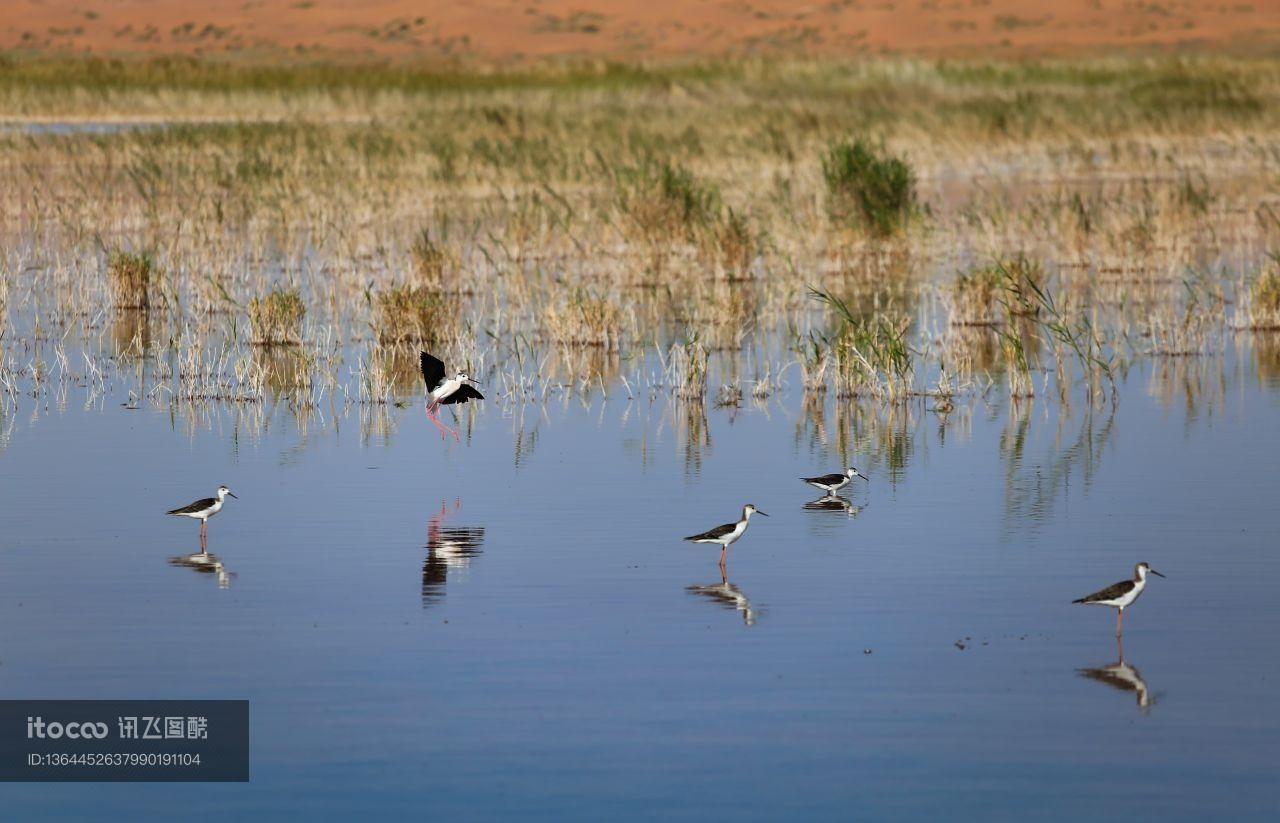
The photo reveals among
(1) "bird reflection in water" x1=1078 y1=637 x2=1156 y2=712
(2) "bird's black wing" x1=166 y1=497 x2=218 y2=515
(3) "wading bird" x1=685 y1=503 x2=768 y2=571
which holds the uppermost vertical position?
(3) "wading bird" x1=685 y1=503 x2=768 y2=571

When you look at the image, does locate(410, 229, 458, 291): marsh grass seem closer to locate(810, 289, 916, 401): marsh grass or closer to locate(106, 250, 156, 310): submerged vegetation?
locate(106, 250, 156, 310): submerged vegetation

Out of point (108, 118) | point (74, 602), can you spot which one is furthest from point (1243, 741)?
point (108, 118)

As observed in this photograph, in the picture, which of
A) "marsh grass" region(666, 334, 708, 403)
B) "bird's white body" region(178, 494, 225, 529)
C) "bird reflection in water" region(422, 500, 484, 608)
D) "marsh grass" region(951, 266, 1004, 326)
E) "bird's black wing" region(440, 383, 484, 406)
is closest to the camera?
"bird reflection in water" region(422, 500, 484, 608)

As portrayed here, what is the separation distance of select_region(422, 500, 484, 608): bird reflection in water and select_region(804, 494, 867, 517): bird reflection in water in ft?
5.46

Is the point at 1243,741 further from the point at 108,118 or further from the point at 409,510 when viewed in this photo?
the point at 108,118

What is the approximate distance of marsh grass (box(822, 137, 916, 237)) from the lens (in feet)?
77.3

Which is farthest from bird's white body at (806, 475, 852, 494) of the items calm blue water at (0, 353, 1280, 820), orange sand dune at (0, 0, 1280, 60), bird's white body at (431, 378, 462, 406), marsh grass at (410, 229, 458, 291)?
orange sand dune at (0, 0, 1280, 60)

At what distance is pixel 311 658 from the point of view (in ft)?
26.0

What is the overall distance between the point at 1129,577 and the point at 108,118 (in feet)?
129

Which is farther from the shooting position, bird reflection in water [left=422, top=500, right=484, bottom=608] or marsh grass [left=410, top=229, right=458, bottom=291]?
marsh grass [left=410, top=229, right=458, bottom=291]

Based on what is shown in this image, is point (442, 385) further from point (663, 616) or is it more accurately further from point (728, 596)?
point (663, 616)

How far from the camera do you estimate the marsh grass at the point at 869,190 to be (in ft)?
77.3

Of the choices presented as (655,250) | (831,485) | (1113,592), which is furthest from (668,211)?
(1113,592)

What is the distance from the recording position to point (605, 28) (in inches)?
5133
